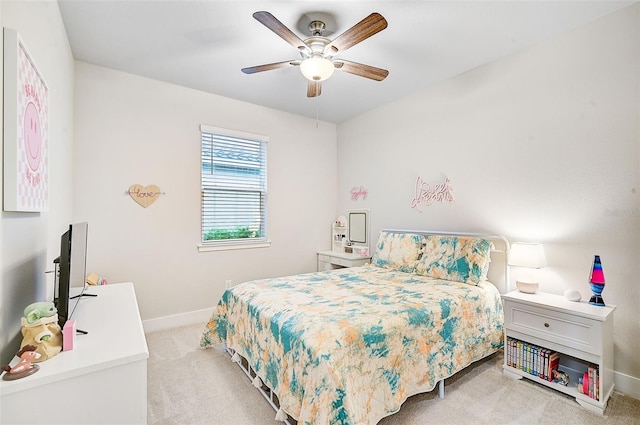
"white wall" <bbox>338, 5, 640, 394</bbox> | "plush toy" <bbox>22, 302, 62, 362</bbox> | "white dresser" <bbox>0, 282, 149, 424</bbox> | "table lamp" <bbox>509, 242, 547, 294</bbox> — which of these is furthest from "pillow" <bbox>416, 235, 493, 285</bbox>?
"plush toy" <bbox>22, 302, 62, 362</bbox>

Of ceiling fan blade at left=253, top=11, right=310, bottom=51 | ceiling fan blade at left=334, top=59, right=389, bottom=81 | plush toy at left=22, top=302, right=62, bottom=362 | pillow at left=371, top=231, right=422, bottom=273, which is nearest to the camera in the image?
plush toy at left=22, top=302, right=62, bottom=362

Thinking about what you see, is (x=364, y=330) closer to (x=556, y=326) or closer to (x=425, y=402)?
(x=425, y=402)

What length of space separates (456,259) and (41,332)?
2.79 m

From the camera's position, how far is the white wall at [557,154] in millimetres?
2129

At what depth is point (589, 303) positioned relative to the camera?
2145 millimetres

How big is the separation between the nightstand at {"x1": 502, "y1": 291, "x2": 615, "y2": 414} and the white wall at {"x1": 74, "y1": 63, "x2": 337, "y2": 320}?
276 centimetres

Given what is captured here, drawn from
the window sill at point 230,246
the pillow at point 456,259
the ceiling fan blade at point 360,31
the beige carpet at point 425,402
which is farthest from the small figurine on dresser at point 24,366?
the pillow at point 456,259

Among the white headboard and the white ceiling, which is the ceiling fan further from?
Answer: the white headboard

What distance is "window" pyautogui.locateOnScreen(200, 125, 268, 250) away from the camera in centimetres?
362

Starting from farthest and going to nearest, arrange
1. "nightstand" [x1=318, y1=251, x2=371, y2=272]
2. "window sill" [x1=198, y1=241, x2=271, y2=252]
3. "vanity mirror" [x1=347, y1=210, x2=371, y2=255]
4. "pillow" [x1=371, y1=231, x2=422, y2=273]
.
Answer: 1. "vanity mirror" [x1=347, y1=210, x2=371, y2=255]
2. "nightstand" [x1=318, y1=251, x2=371, y2=272]
3. "window sill" [x1=198, y1=241, x2=271, y2=252]
4. "pillow" [x1=371, y1=231, x2=422, y2=273]

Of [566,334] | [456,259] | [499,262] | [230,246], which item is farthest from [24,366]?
[499,262]

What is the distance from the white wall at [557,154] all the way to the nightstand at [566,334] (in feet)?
0.88

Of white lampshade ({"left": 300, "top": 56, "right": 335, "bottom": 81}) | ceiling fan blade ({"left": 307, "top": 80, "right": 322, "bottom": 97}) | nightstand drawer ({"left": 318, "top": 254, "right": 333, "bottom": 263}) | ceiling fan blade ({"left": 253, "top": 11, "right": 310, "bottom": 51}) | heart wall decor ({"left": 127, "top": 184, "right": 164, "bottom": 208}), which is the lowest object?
nightstand drawer ({"left": 318, "top": 254, "right": 333, "bottom": 263})

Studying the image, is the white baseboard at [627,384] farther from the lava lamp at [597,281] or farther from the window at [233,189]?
the window at [233,189]
